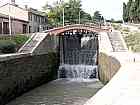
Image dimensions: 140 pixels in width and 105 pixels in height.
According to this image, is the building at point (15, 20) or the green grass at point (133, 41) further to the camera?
the building at point (15, 20)

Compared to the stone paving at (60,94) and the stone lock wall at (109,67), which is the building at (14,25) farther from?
the stone lock wall at (109,67)

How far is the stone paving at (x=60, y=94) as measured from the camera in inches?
957

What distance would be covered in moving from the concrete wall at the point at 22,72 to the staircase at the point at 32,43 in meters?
1.30

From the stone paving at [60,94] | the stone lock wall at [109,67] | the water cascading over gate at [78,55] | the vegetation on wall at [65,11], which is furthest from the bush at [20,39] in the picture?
the vegetation on wall at [65,11]

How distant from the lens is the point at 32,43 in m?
39.8

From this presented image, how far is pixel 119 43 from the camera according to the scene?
39875mm

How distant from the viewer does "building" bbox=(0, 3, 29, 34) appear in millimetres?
49681

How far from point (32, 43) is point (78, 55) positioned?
25.8 feet

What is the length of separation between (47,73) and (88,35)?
15.6 metres

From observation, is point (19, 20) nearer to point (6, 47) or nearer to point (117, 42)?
point (117, 42)

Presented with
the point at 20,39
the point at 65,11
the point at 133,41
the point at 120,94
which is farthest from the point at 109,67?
the point at 65,11

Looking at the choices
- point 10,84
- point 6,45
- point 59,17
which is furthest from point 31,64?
point 59,17

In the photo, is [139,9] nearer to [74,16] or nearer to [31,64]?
[74,16]

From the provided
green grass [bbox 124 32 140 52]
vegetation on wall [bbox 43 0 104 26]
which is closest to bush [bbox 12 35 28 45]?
green grass [bbox 124 32 140 52]
